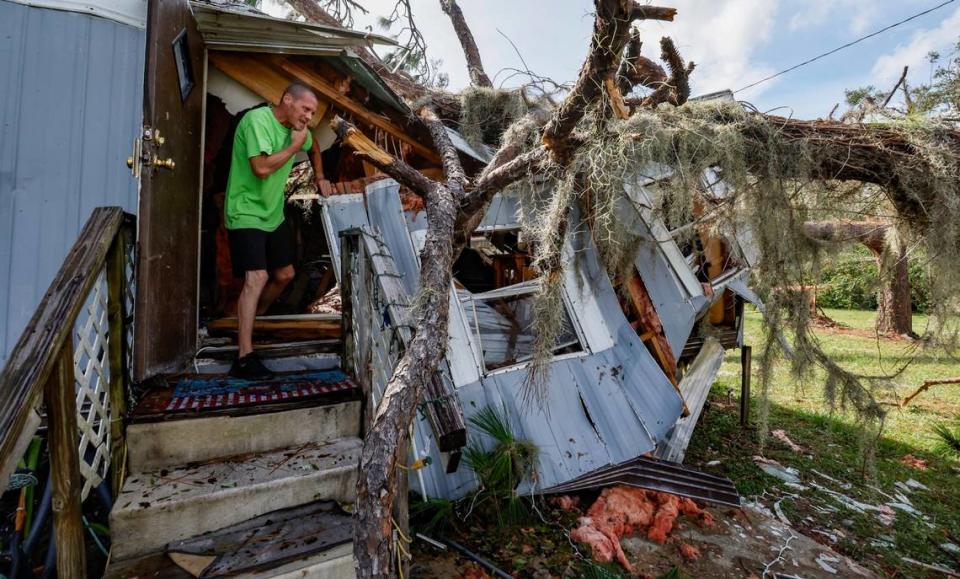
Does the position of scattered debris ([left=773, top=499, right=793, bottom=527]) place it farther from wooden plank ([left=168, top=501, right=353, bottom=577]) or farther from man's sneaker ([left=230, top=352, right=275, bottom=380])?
man's sneaker ([left=230, top=352, right=275, bottom=380])

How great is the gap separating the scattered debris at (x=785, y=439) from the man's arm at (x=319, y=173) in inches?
264

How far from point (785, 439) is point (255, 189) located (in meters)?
7.35

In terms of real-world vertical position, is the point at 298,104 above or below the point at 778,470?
above

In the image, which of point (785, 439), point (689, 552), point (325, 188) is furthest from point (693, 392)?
point (325, 188)

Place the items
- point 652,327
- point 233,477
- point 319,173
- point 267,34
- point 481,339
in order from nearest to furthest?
point 233,477 < point 267,34 < point 481,339 < point 319,173 < point 652,327

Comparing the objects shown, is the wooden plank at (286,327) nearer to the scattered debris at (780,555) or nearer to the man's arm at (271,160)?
the man's arm at (271,160)

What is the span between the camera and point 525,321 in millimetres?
4664

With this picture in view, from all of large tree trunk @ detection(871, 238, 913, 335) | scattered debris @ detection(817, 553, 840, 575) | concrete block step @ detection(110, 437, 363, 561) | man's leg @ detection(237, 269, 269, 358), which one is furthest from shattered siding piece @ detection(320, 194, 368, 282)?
large tree trunk @ detection(871, 238, 913, 335)

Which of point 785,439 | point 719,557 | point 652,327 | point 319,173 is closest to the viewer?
point 719,557

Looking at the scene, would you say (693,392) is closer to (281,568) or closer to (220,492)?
(281,568)

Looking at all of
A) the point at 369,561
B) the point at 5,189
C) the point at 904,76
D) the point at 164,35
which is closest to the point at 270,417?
the point at 369,561

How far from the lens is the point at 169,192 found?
112 inches

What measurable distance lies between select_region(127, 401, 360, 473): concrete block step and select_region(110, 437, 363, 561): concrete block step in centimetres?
6

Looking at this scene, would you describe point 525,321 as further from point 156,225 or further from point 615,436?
point 156,225
